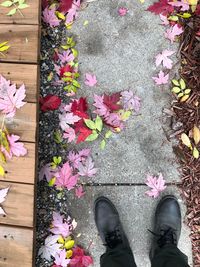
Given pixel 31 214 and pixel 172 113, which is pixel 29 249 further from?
pixel 172 113

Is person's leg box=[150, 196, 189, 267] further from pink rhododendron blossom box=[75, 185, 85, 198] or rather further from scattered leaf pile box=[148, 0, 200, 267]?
pink rhododendron blossom box=[75, 185, 85, 198]

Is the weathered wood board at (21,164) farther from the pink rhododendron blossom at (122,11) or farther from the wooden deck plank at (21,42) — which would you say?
the pink rhododendron blossom at (122,11)

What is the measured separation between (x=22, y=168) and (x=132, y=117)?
79cm

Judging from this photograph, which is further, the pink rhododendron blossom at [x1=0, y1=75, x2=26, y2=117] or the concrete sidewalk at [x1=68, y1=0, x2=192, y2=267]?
the concrete sidewalk at [x1=68, y1=0, x2=192, y2=267]

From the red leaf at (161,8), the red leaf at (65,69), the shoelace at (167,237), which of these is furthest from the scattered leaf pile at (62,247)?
the red leaf at (161,8)

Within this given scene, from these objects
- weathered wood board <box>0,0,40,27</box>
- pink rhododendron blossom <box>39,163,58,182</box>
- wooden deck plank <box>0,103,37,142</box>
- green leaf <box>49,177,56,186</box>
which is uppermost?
weathered wood board <box>0,0,40,27</box>

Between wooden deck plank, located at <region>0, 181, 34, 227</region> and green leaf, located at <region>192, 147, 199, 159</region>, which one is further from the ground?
green leaf, located at <region>192, 147, 199, 159</region>

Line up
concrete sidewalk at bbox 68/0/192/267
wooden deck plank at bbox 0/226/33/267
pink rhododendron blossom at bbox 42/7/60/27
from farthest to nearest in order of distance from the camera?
pink rhododendron blossom at bbox 42/7/60/27 < concrete sidewalk at bbox 68/0/192/267 < wooden deck plank at bbox 0/226/33/267

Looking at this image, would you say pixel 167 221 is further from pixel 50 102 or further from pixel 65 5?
pixel 65 5

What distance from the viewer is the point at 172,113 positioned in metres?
2.62

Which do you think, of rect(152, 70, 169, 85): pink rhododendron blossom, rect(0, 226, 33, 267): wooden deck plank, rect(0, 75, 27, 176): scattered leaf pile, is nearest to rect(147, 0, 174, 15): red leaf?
Answer: rect(152, 70, 169, 85): pink rhododendron blossom

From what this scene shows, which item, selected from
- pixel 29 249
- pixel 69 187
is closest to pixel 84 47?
pixel 69 187

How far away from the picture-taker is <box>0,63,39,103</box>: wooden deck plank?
247 centimetres

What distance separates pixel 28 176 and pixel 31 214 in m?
0.23
